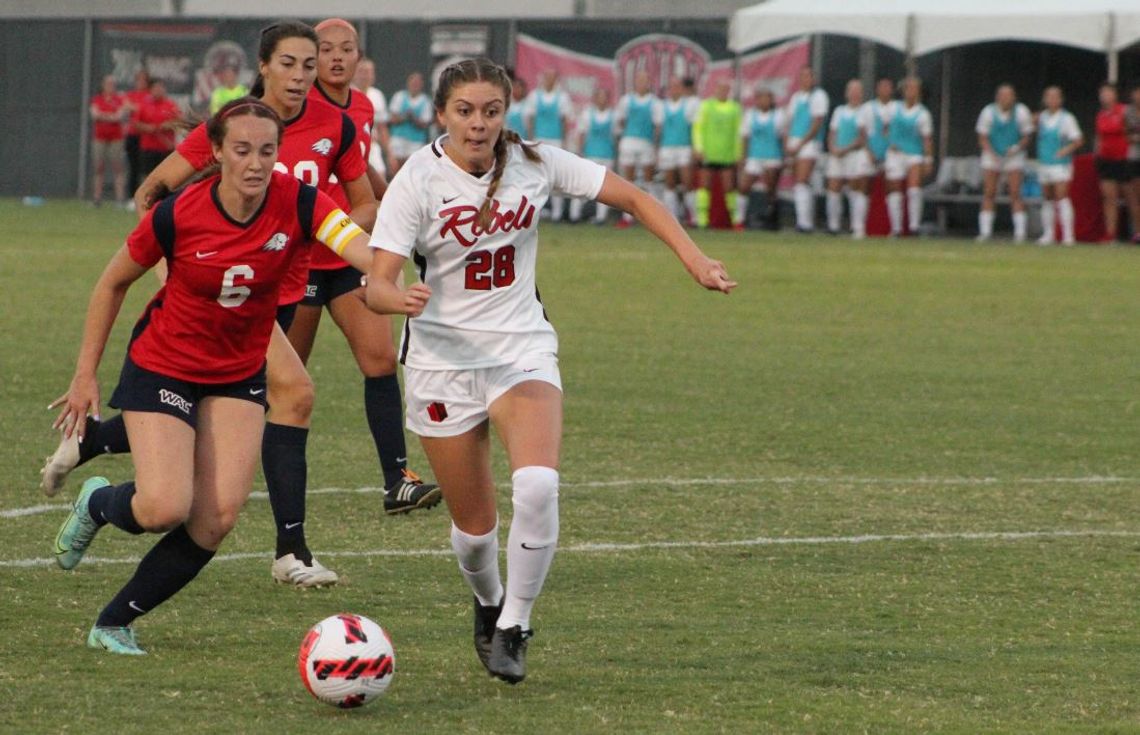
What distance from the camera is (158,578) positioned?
5.82 m

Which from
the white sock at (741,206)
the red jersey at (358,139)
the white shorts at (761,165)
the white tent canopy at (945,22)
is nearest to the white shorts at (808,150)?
the white shorts at (761,165)

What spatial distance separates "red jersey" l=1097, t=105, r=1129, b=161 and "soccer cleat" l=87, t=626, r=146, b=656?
21996 mm

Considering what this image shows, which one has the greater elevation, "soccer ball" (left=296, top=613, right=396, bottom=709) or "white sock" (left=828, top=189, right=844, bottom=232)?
"white sock" (left=828, top=189, right=844, bottom=232)

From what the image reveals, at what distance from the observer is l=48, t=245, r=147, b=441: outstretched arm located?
5785 mm

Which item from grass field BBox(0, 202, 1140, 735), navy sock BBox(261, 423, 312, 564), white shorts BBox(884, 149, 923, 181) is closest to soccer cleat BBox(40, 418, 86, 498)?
grass field BBox(0, 202, 1140, 735)

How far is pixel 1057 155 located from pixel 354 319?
20.0 m

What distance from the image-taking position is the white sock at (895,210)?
92.2ft

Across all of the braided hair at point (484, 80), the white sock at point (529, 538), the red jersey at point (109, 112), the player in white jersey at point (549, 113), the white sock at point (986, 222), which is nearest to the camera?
the white sock at point (529, 538)

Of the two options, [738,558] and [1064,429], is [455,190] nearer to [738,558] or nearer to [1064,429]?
[738,558]

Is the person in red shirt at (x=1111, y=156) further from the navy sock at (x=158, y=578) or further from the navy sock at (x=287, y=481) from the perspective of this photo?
the navy sock at (x=158, y=578)

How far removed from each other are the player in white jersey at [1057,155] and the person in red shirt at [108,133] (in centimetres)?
1520

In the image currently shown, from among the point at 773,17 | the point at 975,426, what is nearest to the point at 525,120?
the point at 773,17

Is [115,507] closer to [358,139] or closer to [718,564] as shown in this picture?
[718,564]

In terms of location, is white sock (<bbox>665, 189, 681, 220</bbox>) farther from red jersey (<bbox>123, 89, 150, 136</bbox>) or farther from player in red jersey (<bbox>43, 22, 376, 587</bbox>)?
player in red jersey (<bbox>43, 22, 376, 587</bbox>)
